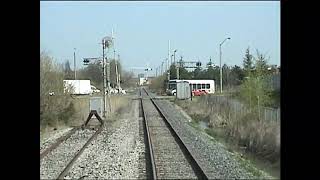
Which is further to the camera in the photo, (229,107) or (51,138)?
(229,107)

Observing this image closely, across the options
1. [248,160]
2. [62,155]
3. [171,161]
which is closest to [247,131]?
[248,160]

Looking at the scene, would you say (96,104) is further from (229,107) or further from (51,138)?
(229,107)

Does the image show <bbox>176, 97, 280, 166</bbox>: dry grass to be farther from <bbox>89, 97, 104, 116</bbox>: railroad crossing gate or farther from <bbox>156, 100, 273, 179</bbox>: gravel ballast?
<bbox>89, 97, 104, 116</bbox>: railroad crossing gate

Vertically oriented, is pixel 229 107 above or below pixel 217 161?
above

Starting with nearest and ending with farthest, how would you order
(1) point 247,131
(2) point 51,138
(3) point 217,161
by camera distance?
(3) point 217,161, (1) point 247,131, (2) point 51,138

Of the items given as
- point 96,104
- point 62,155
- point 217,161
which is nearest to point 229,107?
point 96,104

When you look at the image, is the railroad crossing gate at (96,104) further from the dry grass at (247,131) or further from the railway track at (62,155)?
the dry grass at (247,131)

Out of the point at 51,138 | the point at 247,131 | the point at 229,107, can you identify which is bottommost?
the point at 51,138

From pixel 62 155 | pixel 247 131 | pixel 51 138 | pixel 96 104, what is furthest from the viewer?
pixel 96 104

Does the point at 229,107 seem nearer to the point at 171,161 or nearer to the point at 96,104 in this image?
the point at 96,104
